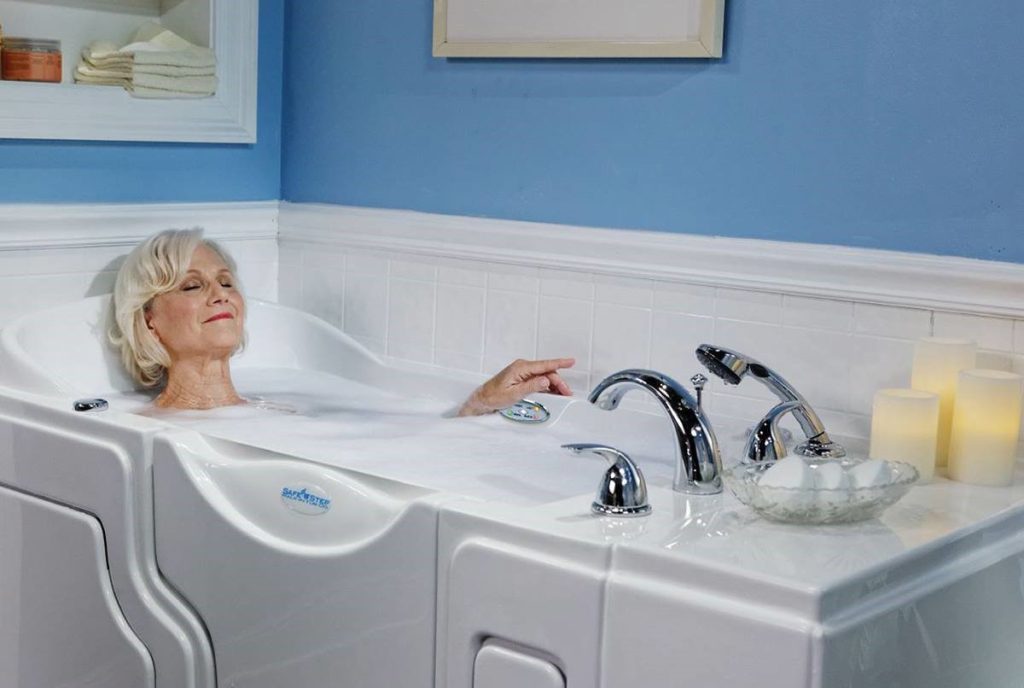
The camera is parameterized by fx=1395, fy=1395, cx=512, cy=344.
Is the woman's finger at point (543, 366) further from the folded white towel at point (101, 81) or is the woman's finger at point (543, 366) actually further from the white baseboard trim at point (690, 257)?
the folded white towel at point (101, 81)

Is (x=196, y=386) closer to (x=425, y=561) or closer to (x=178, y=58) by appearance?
(x=178, y=58)

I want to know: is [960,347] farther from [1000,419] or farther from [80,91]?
[80,91]

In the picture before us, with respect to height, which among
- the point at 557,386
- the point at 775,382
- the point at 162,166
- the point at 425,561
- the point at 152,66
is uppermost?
the point at 152,66

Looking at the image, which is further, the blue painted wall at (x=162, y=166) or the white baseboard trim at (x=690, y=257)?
the blue painted wall at (x=162, y=166)

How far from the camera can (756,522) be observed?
6.13 feet

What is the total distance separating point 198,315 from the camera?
299 cm

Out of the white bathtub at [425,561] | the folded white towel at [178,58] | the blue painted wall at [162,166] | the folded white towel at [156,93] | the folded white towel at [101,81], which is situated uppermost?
the folded white towel at [178,58]

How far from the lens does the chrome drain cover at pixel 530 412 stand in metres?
2.84

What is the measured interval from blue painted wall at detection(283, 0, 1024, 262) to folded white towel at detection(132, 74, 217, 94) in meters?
0.24

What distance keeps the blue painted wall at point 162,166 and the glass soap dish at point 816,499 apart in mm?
1812

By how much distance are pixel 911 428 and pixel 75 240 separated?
6.10 feet

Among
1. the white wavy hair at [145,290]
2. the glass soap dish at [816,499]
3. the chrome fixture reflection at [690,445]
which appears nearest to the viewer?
the glass soap dish at [816,499]

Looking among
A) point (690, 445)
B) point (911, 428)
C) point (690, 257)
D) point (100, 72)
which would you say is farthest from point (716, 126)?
point (100, 72)

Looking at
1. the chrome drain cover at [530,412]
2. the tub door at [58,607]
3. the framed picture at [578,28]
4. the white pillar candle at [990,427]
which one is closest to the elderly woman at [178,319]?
the chrome drain cover at [530,412]
